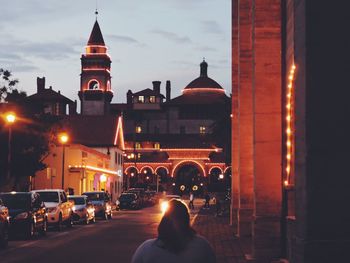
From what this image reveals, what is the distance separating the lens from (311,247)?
33.5 feet

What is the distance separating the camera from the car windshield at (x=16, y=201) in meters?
30.2

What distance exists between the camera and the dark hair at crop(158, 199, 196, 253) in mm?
6266

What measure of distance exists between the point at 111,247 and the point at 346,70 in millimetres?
16991

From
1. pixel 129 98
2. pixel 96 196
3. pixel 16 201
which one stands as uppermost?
pixel 129 98

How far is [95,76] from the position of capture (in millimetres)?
147000

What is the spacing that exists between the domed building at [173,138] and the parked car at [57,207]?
108 m

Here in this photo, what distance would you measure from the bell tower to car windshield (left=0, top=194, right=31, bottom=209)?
11522cm

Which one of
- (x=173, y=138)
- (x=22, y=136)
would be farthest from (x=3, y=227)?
(x=173, y=138)

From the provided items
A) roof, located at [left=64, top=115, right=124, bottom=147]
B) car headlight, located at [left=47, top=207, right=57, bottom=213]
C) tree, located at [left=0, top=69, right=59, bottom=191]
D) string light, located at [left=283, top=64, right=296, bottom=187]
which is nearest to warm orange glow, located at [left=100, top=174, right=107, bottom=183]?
roof, located at [left=64, top=115, right=124, bottom=147]

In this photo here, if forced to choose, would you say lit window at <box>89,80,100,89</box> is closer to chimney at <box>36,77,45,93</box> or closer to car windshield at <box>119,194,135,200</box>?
chimney at <box>36,77,45,93</box>

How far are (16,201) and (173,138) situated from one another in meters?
142

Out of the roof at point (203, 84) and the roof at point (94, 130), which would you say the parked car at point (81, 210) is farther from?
the roof at point (203, 84)

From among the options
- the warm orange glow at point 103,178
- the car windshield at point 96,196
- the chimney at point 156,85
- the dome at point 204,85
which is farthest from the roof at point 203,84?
the car windshield at point 96,196

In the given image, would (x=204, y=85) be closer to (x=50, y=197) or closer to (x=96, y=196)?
(x=96, y=196)
